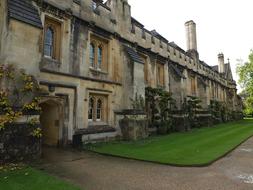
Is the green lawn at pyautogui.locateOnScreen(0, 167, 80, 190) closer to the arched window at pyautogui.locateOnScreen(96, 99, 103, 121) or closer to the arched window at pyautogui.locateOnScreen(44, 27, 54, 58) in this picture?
the arched window at pyautogui.locateOnScreen(44, 27, 54, 58)

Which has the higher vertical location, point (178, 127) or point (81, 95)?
point (81, 95)

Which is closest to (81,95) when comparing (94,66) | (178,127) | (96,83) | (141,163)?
(96,83)

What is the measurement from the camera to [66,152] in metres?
9.44

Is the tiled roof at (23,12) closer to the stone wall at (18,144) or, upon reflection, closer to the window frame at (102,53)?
the stone wall at (18,144)

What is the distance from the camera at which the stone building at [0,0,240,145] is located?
812 centimetres

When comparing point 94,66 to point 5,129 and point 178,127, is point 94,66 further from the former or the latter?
point 178,127

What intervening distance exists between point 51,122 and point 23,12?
16.7 ft

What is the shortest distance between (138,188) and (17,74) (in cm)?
554

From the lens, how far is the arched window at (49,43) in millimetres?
10620

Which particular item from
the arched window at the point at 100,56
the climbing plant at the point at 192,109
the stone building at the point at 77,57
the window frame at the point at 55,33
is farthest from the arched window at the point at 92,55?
the climbing plant at the point at 192,109

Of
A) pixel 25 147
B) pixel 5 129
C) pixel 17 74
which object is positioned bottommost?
pixel 25 147

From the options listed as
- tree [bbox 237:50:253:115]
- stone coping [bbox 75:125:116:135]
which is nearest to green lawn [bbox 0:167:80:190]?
stone coping [bbox 75:125:116:135]

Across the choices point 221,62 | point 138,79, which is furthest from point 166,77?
point 221,62

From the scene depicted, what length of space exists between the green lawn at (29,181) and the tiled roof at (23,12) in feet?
17.0
